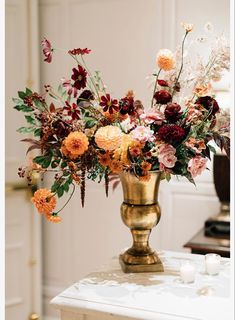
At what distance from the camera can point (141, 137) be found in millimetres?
1171

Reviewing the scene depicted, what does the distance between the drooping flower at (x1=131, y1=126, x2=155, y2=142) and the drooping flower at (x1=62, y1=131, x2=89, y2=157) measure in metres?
0.11

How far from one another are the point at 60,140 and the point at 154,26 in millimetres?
1984

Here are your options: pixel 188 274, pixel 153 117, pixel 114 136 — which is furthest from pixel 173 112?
pixel 188 274

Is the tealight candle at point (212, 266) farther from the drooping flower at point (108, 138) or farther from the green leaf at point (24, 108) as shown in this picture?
the green leaf at point (24, 108)

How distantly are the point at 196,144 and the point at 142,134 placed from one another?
15 cm

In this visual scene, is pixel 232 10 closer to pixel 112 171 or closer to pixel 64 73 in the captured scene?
pixel 112 171

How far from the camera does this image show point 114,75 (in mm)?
3195

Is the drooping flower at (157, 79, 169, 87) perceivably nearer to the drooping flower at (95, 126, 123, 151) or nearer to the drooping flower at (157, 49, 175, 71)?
the drooping flower at (157, 49, 175, 71)

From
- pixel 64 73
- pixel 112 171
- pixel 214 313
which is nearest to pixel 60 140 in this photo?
pixel 112 171

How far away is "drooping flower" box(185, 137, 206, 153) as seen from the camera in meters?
1.22

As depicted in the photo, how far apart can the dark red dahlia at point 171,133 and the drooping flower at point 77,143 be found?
0.18 m

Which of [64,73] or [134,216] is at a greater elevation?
[64,73]

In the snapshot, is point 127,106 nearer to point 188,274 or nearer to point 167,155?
point 167,155

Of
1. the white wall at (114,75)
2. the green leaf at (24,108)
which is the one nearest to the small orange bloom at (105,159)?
the green leaf at (24,108)
